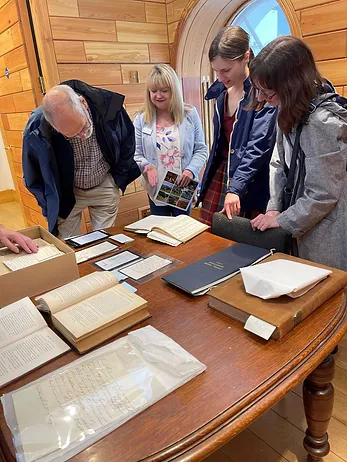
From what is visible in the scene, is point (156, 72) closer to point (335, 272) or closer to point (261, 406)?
point (335, 272)

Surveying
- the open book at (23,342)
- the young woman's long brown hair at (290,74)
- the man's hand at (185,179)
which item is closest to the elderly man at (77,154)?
the man's hand at (185,179)

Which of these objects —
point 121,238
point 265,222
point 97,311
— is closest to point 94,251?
point 121,238

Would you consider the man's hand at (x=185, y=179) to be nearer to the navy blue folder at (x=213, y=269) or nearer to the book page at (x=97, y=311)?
the navy blue folder at (x=213, y=269)

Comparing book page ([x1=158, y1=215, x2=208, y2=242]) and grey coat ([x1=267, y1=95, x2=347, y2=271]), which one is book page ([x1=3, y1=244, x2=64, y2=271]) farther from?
grey coat ([x1=267, y1=95, x2=347, y2=271])

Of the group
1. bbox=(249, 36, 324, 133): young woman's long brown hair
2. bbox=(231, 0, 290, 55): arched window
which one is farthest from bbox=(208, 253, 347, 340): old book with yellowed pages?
bbox=(231, 0, 290, 55): arched window

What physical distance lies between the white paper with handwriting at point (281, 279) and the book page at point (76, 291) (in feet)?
1.33

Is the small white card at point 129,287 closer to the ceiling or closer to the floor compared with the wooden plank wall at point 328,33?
closer to the floor

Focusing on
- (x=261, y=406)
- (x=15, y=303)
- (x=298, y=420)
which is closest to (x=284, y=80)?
(x=261, y=406)

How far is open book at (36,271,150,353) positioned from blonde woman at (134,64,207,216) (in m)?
1.26

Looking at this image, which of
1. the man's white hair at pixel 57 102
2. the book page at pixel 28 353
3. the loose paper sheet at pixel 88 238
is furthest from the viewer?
the man's white hair at pixel 57 102

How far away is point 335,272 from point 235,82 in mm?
1141

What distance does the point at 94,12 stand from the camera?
267 centimetres

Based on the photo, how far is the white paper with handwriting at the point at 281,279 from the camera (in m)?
0.88

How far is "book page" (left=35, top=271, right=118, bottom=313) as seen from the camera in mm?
970
